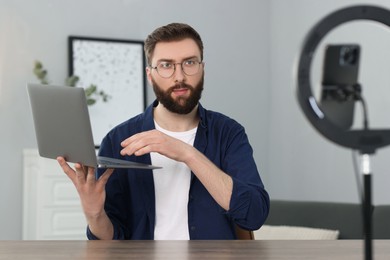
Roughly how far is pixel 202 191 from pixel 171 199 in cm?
10

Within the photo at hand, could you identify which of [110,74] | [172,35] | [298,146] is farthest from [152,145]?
[298,146]

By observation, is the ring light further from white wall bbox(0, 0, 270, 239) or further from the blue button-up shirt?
white wall bbox(0, 0, 270, 239)

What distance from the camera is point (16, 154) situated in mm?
4992

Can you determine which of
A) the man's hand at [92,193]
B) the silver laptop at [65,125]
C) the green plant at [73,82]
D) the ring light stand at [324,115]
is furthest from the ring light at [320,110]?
the green plant at [73,82]

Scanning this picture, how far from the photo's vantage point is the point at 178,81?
2.23 meters


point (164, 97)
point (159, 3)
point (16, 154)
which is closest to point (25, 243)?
point (164, 97)

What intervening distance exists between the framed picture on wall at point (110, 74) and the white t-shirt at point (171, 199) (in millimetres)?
2985

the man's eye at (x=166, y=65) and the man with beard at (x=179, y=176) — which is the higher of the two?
the man's eye at (x=166, y=65)

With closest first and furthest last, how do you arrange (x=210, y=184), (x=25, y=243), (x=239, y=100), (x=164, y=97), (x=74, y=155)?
(x=25, y=243)
(x=74, y=155)
(x=210, y=184)
(x=164, y=97)
(x=239, y=100)

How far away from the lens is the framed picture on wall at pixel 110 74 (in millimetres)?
5211

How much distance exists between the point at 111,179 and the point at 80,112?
0.51m

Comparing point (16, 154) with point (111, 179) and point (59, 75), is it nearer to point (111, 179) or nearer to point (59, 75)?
point (59, 75)

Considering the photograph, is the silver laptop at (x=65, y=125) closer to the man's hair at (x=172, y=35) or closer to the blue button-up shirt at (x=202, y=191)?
the blue button-up shirt at (x=202, y=191)

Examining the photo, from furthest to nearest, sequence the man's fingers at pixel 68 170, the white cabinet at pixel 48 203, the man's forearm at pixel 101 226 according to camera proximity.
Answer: the white cabinet at pixel 48 203, the man's forearm at pixel 101 226, the man's fingers at pixel 68 170
